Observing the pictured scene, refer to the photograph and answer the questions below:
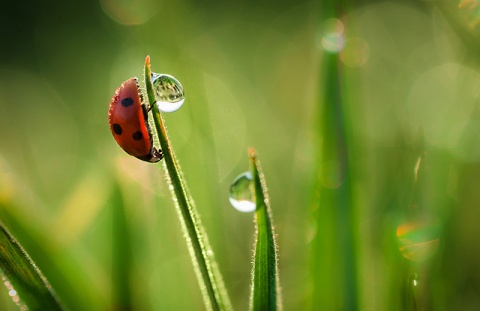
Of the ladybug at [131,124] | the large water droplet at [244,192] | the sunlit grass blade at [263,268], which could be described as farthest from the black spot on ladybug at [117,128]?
the sunlit grass blade at [263,268]

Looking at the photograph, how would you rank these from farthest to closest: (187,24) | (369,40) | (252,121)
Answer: (369,40) → (252,121) → (187,24)

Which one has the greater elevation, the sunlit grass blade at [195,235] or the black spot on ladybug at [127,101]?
the black spot on ladybug at [127,101]

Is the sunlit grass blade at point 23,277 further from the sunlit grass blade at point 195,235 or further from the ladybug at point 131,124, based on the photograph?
the ladybug at point 131,124

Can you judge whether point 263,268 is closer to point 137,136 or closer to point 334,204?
point 334,204

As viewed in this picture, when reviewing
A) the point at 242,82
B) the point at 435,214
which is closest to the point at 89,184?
the point at 435,214

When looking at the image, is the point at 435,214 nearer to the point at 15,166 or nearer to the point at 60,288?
the point at 60,288

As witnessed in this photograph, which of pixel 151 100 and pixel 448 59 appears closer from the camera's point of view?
pixel 151 100

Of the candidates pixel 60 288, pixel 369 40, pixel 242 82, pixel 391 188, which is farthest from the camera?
pixel 369 40

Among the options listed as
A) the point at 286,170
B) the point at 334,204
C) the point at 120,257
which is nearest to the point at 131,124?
the point at 120,257
